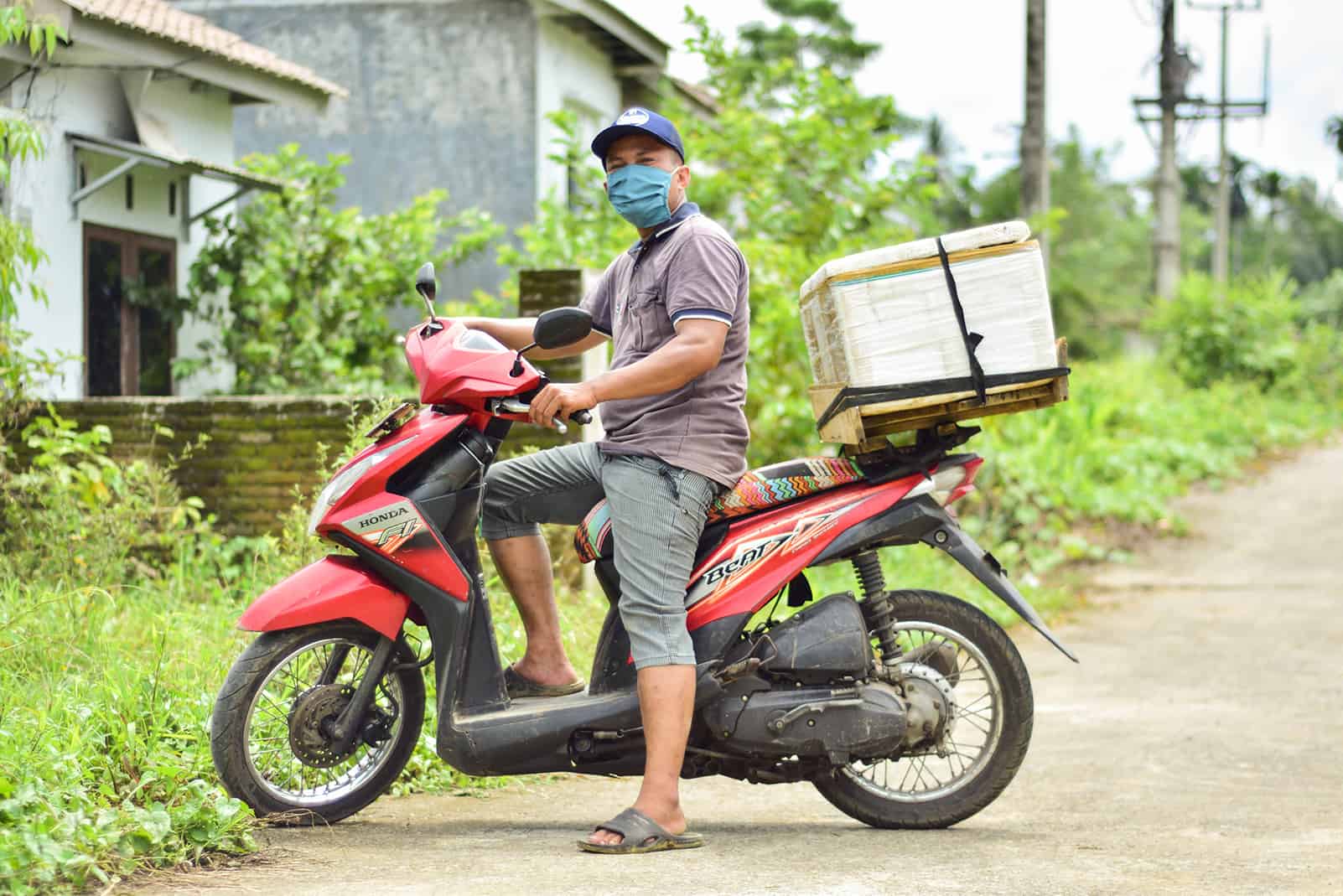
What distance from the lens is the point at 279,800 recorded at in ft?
15.2

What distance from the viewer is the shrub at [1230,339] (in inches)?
884

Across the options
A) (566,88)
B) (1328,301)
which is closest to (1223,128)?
(1328,301)

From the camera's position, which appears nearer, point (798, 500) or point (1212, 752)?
point (798, 500)

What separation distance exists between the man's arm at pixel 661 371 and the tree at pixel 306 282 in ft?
25.8

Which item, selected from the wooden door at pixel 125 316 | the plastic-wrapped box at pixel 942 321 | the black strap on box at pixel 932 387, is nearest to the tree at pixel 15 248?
the plastic-wrapped box at pixel 942 321

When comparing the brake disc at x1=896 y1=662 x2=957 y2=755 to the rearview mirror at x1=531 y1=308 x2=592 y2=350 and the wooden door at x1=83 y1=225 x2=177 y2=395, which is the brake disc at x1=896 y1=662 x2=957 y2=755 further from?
the wooden door at x1=83 y1=225 x2=177 y2=395

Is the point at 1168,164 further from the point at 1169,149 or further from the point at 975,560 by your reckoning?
the point at 975,560

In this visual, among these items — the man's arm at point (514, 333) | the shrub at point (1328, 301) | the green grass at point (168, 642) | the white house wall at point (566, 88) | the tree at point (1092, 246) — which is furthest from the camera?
the tree at point (1092, 246)

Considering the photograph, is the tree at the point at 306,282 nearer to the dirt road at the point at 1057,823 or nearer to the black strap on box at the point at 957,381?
the dirt road at the point at 1057,823

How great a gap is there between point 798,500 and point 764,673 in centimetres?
53

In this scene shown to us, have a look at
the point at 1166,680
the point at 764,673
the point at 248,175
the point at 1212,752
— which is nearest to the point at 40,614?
the point at 764,673

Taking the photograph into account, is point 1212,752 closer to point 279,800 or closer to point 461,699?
point 461,699

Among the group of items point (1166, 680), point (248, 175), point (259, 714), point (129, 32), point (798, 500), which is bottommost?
point (1166, 680)

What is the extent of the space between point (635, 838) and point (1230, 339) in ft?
65.1
